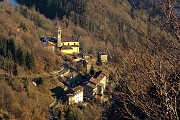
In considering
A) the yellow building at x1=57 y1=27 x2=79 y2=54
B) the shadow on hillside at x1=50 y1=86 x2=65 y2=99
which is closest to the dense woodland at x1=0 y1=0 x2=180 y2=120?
the shadow on hillside at x1=50 y1=86 x2=65 y2=99

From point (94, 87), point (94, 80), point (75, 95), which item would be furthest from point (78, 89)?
point (94, 80)

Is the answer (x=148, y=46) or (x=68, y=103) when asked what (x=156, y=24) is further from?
(x=68, y=103)

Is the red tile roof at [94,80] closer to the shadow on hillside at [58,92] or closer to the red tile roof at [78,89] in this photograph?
the red tile roof at [78,89]

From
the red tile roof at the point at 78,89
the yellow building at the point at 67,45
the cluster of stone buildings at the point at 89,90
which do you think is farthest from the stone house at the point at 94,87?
the yellow building at the point at 67,45

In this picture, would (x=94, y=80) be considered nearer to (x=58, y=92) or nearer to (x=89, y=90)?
(x=89, y=90)

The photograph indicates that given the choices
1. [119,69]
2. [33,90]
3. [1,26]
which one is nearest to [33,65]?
[33,90]
